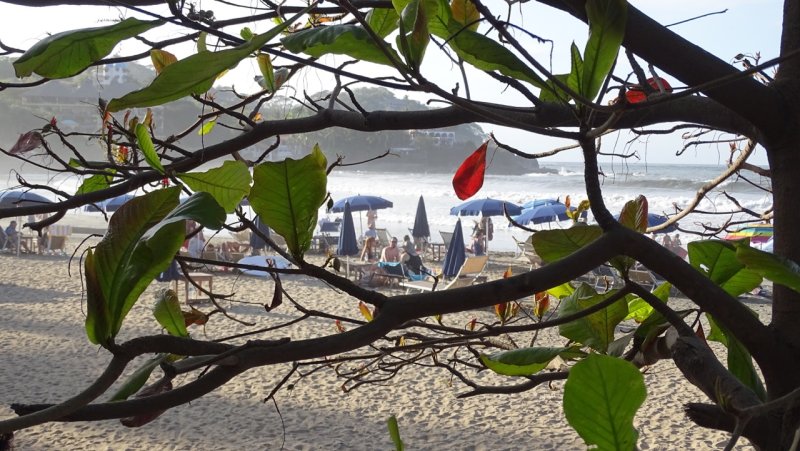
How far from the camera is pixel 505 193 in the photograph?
119 ft

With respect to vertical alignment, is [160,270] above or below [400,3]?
below

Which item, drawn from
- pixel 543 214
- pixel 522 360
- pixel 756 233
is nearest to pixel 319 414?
pixel 756 233

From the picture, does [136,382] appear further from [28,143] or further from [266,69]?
[28,143]

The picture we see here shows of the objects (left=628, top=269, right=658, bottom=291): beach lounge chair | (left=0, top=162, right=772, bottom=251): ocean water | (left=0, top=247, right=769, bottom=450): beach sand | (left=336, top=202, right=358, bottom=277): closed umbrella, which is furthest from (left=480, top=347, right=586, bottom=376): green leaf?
(left=0, top=162, right=772, bottom=251): ocean water

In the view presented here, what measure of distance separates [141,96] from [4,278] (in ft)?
49.0

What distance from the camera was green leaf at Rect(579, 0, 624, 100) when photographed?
→ 0.44 meters

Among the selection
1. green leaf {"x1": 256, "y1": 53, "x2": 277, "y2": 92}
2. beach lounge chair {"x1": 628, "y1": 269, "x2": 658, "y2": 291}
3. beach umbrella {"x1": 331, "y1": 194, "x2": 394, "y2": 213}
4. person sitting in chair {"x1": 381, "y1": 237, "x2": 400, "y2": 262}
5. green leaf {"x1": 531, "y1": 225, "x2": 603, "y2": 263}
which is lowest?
person sitting in chair {"x1": 381, "y1": 237, "x2": 400, "y2": 262}

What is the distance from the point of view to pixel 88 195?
2.41 feet

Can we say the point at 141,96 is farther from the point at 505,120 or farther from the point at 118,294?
the point at 505,120

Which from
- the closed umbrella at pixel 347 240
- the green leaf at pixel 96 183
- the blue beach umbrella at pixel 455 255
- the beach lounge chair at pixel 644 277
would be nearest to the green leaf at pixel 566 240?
the green leaf at pixel 96 183

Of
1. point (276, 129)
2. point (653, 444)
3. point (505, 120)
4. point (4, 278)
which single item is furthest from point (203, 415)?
point (4, 278)

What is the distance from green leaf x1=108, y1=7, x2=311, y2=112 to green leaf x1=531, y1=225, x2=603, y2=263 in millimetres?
376

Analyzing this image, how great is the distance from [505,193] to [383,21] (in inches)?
1423

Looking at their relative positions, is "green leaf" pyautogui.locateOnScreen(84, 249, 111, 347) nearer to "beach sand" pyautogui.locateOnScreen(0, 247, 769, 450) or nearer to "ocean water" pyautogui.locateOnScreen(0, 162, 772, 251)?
"beach sand" pyautogui.locateOnScreen(0, 247, 769, 450)
